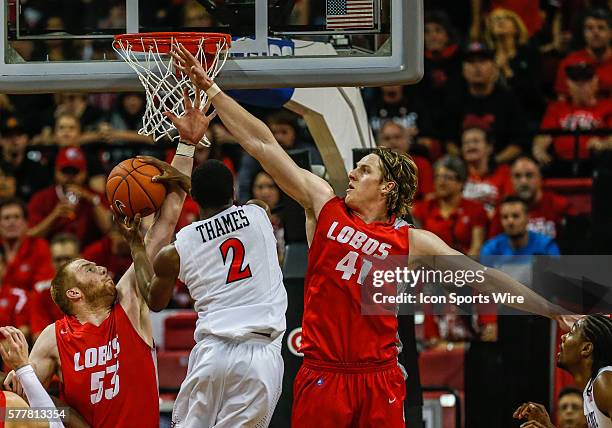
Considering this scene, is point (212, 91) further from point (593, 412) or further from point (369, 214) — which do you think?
point (593, 412)

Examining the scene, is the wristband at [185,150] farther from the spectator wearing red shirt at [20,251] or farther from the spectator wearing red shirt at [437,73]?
the spectator wearing red shirt at [437,73]

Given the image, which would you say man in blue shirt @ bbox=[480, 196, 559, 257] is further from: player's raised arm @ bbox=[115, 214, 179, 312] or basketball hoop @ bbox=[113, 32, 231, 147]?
player's raised arm @ bbox=[115, 214, 179, 312]

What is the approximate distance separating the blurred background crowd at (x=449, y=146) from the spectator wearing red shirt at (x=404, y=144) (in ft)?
0.05

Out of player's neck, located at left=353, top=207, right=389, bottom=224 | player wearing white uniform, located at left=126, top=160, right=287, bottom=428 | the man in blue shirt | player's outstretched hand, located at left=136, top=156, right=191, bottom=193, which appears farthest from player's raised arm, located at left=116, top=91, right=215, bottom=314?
the man in blue shirt

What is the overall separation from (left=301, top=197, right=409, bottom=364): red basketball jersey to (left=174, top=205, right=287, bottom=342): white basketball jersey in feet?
0.78

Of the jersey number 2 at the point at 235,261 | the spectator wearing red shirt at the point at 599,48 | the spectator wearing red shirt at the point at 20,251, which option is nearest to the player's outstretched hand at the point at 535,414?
the jersey number 2 at the point at 235,261

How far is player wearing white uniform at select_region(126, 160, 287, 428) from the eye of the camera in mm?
6211

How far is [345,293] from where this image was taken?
20.2 ft

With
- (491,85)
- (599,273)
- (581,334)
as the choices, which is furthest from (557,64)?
(581,334)

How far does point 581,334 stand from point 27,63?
3.07 m

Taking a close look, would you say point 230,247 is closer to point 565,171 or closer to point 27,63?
point 27,63

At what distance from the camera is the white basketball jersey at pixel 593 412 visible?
19.8 ft

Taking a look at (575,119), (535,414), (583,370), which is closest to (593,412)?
(583,370)

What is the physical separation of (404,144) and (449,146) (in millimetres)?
582
